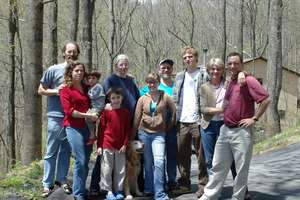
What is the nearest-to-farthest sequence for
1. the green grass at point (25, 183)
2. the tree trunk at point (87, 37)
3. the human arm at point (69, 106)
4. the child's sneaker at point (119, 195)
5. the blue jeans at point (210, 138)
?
the human arm at point (69, 106) → the blue jeans at point (210, 138) → the child's sneaker at point (119, 195) → the green grass at point (25, 183) → the tree trunk at point (87, 37)

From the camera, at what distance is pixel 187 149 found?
Answer: 7105 mm

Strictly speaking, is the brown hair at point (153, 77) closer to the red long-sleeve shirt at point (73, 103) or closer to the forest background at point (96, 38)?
the red long-sleeve shirt at point (73, 103)

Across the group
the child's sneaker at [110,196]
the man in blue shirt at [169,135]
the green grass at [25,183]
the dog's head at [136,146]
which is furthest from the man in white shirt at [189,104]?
the green grass at [25,183]

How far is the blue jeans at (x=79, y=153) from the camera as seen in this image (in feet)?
21.2

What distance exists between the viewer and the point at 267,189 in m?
7.51

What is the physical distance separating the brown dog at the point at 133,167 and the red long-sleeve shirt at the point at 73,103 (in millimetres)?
788

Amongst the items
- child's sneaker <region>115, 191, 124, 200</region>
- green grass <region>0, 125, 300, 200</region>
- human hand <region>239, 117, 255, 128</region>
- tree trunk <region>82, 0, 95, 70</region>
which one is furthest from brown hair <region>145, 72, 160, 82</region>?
tree trunk <region>82, 0, 95, 70</region>

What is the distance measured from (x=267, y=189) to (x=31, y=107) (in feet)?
14.9

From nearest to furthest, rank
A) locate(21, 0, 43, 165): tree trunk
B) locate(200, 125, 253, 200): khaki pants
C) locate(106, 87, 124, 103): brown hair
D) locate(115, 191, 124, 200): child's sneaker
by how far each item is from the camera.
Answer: locate(200, 125, 253, 200): khaki pants → locate(106, 87, 124, 103): brown hair → locate(115, 191, 124, 200): child's sneaker → locate(21, 0, 43, 165): tree trunk

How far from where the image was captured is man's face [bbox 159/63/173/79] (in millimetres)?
6946

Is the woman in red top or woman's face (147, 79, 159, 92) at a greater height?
woman's face (147, 79, 159, 92)

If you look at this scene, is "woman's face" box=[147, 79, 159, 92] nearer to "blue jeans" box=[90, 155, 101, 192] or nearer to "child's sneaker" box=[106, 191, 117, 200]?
"blue jeans" box=[90, 155, 101, 192]

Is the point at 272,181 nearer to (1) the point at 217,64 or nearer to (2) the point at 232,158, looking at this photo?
(2) the point at 232,158

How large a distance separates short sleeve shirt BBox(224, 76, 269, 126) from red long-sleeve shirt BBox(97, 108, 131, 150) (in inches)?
57.5
